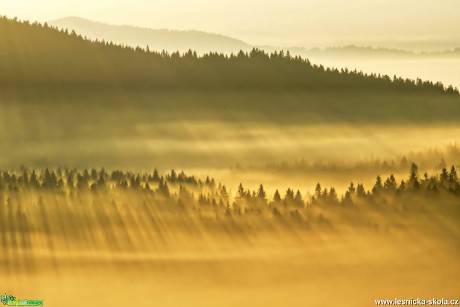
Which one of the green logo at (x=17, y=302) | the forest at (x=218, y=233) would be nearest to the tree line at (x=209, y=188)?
the forest at (x=218, y=233)

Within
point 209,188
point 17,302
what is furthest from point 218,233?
point 17,302

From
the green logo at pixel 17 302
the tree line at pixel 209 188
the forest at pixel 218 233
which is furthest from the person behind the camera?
the tree line at pixel 209 188

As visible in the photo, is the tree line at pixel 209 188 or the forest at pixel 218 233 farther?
the tree line at pixel 209 188

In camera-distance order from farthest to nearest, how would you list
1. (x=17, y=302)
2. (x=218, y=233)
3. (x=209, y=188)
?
(x=209, y=188), (x=218, y=233), (x=17, y=302)

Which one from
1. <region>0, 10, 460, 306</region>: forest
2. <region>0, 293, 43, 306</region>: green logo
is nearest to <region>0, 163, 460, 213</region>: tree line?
<region>0, 10, 460, 306</region>: forest

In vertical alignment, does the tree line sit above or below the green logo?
below

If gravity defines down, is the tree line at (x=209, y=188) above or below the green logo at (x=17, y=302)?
below

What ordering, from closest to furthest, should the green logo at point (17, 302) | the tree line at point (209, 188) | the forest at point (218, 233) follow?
the green logo at point (17, 302)
the forest at point (218, 233)
the tree line at point (209, 188)

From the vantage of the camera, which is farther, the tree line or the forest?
the tree line

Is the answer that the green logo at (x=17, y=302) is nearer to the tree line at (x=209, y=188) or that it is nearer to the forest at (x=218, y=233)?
the forest at (x=218, y=233)

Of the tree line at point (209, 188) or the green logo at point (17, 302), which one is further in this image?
the tree line at point (209, 188)

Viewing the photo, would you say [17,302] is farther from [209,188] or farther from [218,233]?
[209,188]

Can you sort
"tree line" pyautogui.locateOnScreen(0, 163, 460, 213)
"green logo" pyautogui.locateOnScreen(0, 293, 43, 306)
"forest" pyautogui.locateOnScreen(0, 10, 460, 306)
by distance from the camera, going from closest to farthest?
"green logo" pyautogui.locateOnScreen(0, 293, 43, 306) → "forest" pyautogui.locateOnScreen(0, 10, 460, 306) → "tree line" pyautogui.locateOnScreen(0, 163, 460, 213)

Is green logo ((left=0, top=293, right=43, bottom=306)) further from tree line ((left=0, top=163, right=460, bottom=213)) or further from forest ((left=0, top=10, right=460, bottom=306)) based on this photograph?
tree line ((left=0, top=163, right=460, bottom=213))
